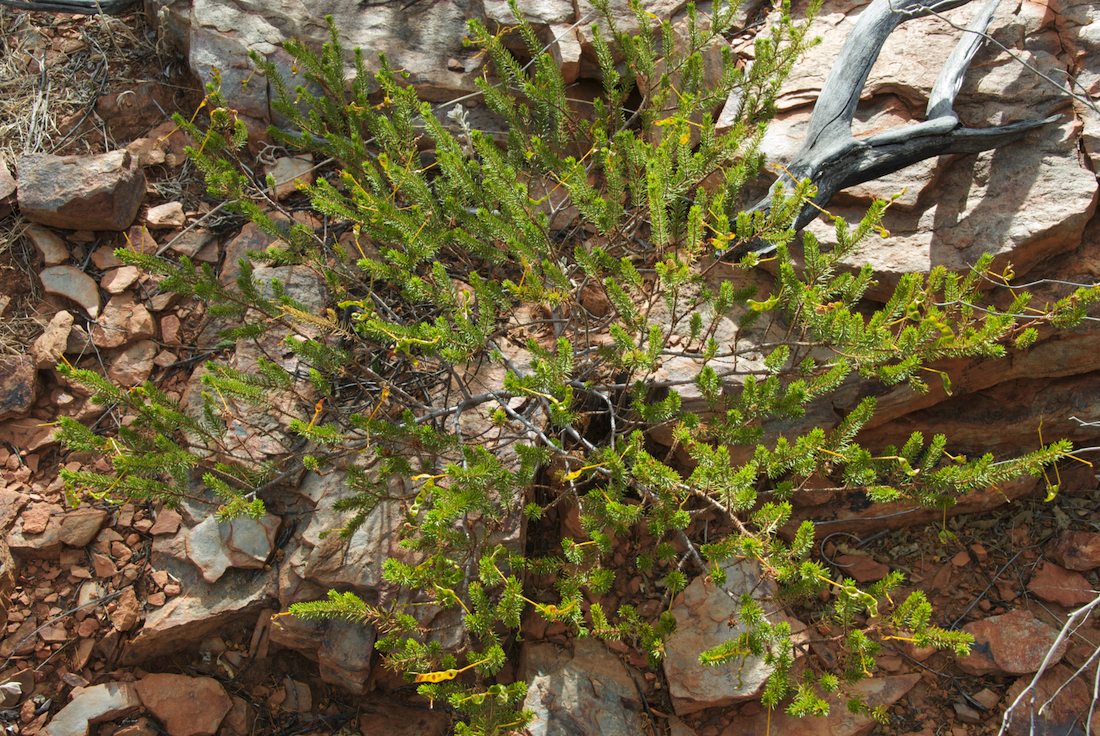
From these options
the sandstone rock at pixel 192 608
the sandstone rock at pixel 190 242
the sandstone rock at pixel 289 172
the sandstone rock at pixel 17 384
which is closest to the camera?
the sandstone rock at pixel 192 608

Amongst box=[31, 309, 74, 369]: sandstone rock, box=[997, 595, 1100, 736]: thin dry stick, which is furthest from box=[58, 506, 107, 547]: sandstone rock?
box=[997, 595, 1100, 736]: thin dry stick

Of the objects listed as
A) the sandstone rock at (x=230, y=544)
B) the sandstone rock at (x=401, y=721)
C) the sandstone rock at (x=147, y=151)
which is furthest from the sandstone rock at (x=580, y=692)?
the sandstone rock at (x=147, y=151)

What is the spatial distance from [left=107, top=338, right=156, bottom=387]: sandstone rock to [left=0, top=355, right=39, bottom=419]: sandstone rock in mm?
326

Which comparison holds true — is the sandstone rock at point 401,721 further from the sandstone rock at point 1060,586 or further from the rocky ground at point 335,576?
the sandstone rock at point 1060,586

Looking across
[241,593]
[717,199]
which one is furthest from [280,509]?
[717,199]

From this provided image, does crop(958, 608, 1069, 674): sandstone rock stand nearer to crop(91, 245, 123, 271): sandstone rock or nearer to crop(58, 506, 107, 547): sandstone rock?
crop(58, 506, 107, 547): sandstone rock

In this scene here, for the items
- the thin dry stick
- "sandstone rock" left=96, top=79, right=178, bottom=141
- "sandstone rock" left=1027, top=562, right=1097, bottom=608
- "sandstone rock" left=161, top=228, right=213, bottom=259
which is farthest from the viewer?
"sandstone rock" left=96, top=79, right=178, bottom=141

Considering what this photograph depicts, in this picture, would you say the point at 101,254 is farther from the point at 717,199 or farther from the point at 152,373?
the point at 717,199

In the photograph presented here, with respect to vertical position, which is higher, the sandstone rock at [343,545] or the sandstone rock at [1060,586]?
the sandstone rock at [1060,586]

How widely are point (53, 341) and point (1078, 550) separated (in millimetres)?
4767

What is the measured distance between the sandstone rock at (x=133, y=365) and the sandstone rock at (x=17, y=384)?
33 cm

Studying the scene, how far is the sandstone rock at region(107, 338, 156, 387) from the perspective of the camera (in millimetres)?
3879

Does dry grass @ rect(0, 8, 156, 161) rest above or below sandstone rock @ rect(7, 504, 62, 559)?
above

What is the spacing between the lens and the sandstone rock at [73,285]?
3971 mm
